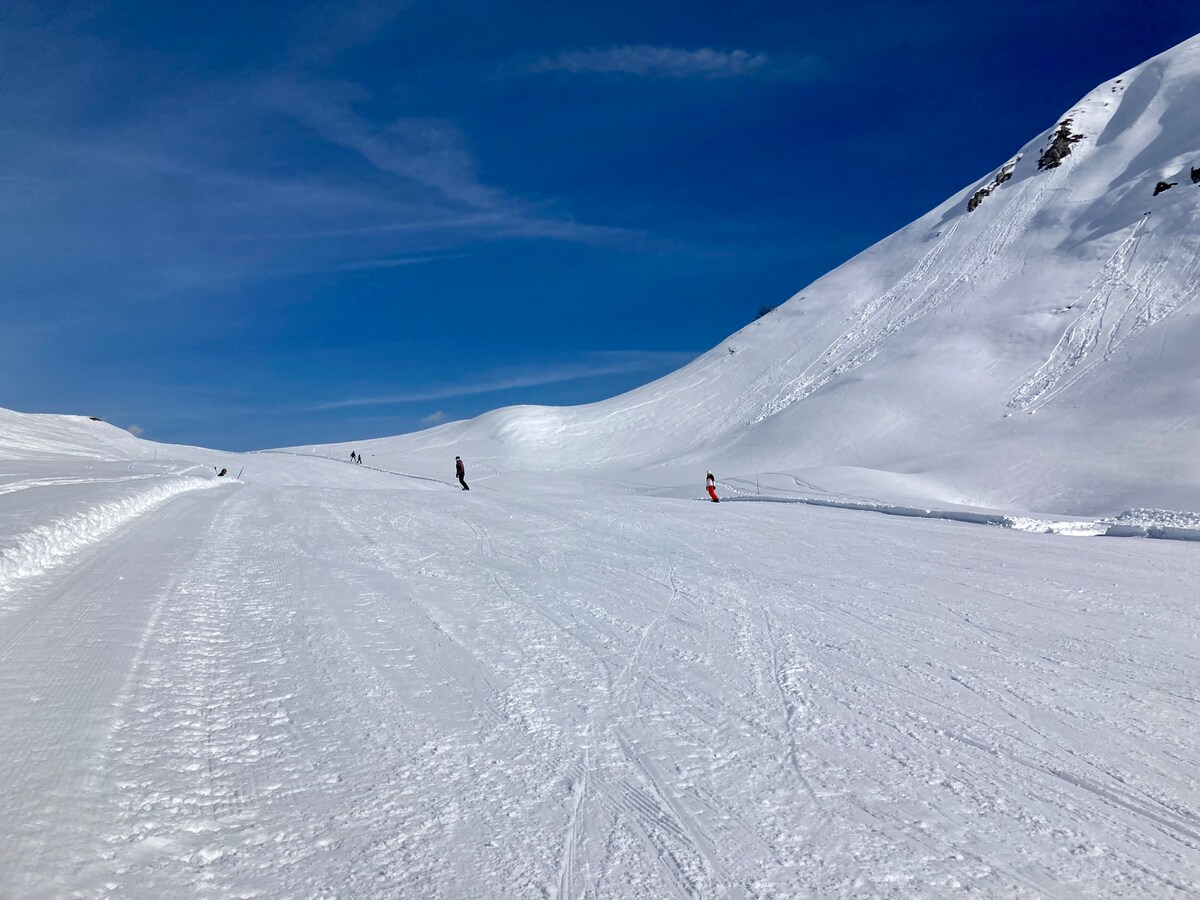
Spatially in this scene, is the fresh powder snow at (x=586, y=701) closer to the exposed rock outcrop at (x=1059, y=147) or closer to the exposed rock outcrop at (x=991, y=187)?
the exposed rock outcrop at (x=991, y=187)

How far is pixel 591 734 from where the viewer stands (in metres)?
4.10

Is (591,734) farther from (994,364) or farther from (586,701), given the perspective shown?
(994,364)

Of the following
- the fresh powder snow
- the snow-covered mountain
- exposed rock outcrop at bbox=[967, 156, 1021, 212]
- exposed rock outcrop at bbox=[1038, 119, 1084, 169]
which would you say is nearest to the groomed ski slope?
the fresh powder snow

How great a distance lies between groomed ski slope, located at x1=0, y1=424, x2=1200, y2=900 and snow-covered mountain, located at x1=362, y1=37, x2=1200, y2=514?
71.4 ft

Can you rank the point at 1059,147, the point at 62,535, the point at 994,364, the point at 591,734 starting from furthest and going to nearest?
the point at 1059,147
the point at 994,364
the point at 62,535
the point at 591,734

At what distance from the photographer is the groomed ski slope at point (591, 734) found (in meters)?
2.90

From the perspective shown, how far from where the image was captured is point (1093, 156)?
68062 mm

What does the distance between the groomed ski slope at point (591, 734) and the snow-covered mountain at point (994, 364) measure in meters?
21.8

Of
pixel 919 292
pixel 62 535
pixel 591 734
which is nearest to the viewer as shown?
pixel 591 734

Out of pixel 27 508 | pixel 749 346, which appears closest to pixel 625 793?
pixel 27 508

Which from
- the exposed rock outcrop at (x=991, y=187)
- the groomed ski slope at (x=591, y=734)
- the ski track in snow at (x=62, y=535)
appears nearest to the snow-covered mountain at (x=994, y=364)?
the exposed rock outcrop at (x=991, y=187)

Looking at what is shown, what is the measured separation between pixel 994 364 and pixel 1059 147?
122 ft

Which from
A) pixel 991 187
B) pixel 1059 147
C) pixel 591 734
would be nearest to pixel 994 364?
pixel 991 187

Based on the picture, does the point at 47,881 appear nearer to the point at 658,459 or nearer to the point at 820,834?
the point at 820,834
